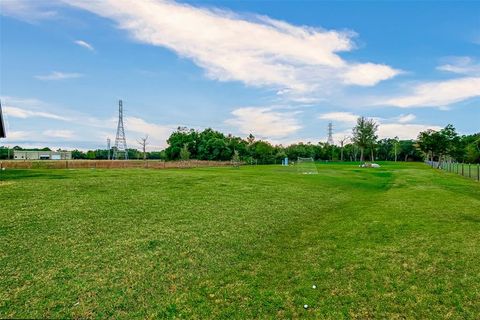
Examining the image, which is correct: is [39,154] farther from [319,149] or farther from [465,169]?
[465,169]

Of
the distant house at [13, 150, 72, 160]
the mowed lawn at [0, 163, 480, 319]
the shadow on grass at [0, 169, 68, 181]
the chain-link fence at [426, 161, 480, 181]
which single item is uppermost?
the distant house at [13, 150, 72, 160]

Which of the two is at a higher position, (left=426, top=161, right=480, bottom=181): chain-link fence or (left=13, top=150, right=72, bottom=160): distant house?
(left=13, top=150, right=72, bottom=160): distant house

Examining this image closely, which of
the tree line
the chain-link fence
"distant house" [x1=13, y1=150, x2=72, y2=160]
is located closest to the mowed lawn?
the chain-link fence

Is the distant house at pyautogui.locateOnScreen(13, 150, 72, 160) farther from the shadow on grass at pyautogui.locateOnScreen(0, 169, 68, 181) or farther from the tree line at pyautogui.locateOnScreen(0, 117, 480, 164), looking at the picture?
the shadow on grass at pyautogui.locateOnScreen(0, 169, 68, 181)

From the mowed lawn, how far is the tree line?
49.6 m

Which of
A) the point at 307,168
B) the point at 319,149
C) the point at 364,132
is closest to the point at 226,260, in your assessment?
the point at 307,168

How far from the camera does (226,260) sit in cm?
722

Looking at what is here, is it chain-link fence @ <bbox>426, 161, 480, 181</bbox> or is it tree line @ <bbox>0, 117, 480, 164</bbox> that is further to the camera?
tree line @ <bbox>0, 117, 480, 164</bbox>

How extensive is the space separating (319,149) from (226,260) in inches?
3808

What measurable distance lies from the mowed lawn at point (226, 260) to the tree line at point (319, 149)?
49.6 meters

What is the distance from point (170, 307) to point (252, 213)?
697 cm

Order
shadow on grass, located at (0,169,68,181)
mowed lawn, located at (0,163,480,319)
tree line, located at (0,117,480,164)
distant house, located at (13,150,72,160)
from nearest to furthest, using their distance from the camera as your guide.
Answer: mowed lawn, located at (0,163,480,319)
shadow on grass, located at (0,169,68,181)
tree line, located at (0,117,480,164)
distant house, located at (13,150,72,160)

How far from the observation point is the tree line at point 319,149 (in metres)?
60.9

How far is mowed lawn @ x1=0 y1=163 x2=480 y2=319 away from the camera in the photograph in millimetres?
5238
